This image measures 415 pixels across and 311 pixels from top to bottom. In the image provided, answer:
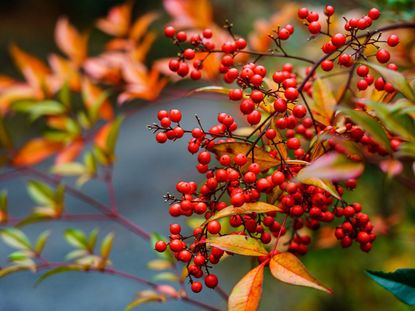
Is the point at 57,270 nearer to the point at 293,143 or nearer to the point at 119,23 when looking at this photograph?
the point at 293,143

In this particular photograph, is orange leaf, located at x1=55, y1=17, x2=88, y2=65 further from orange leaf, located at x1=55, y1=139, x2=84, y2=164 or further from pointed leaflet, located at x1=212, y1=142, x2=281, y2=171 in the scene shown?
pointed leaflet, located at x1=212, y1=142, x2=281, y2=171

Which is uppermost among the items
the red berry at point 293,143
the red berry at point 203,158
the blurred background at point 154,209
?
the red berry at point 293,143

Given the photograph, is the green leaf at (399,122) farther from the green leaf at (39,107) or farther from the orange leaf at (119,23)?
the orange leaf at (119,23)

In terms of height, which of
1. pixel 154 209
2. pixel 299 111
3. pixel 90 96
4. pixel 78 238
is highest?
pixel 299 111

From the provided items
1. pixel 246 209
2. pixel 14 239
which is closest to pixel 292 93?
pixel 246 209

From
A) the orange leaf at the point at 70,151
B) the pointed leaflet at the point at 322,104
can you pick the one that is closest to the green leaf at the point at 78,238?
the orange leaf at the point at 70,151
